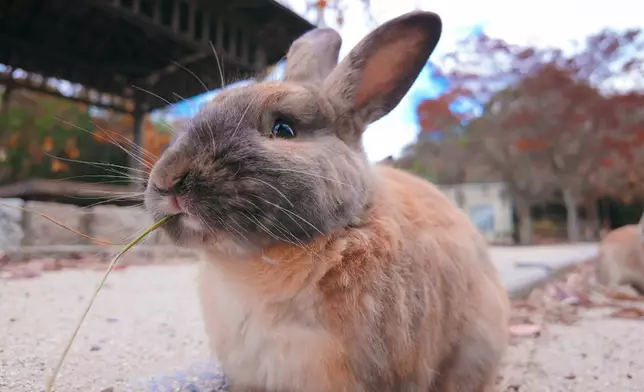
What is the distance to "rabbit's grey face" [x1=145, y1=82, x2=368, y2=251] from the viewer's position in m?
1.21

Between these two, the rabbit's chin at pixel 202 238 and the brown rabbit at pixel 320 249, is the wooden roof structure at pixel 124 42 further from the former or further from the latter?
the rabbit's chin at pixel 202 238

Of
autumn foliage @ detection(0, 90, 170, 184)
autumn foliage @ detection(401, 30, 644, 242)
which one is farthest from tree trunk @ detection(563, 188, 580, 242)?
autumn foliage @ detection(0, 90, 170, 184)

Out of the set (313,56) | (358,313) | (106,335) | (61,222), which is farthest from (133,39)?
(358,313)

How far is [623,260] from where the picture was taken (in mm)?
5066

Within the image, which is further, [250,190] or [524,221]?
[524,221]

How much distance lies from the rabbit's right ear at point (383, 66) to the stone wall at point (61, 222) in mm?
4258

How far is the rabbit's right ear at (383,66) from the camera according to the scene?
→ 5.32 ft

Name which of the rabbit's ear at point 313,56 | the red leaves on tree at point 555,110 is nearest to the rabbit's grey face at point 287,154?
the rabbit's ear at point 313,56

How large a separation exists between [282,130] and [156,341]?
56.1 inches

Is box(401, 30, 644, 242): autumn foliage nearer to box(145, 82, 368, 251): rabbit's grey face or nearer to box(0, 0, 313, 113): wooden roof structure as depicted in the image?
box(0, 0, 313, 113): wooden roof structure

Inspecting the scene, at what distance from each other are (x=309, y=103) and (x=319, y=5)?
315cm

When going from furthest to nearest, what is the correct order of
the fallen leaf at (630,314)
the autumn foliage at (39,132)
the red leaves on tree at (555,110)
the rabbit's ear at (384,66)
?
the red leaves on tree at (555,110), the autumn foliage at (39,132), the fallen leaf at (630,314), the rabbit's ear at (384,66)

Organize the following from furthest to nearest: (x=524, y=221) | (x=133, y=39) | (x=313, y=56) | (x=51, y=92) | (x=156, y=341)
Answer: (x=524, y=221) → (x=51, y=92) → (x=133, y=39) → (x=156, y=341) → (x=313, y=56)

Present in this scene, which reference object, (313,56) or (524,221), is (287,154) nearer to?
(313,56)
